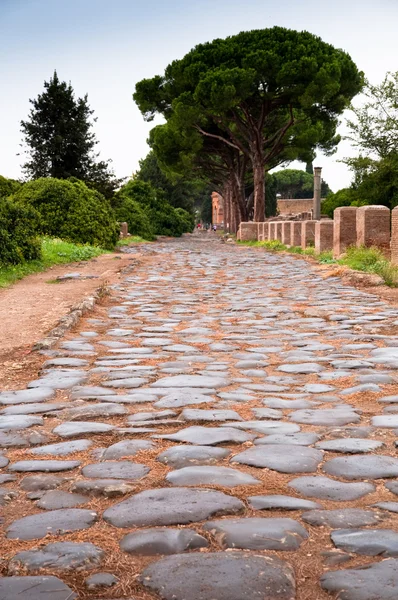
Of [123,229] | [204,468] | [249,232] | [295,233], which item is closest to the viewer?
[204,468]

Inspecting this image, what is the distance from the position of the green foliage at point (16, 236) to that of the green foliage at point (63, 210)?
547 centimetres

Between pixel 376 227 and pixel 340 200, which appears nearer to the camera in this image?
pixel 376 227

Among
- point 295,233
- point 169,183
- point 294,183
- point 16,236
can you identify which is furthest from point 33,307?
point 294,183

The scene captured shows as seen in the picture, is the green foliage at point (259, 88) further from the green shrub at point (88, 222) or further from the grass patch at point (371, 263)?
the grass patch at point (371, 263)

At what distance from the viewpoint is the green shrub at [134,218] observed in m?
35.6

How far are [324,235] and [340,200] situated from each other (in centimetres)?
2238

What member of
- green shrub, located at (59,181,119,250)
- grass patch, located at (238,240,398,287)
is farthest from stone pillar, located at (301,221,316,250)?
green shrub, located at (59,181,119,250)

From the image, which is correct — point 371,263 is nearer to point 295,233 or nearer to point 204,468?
point 295,233

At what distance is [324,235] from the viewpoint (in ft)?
56.5

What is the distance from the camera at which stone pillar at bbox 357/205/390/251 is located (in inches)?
537

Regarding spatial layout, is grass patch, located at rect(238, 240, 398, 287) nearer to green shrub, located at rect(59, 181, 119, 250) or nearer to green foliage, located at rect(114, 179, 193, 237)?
green shrub, located at rect(59, 181, 119, 250)

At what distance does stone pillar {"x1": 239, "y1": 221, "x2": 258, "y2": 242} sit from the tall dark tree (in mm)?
6433

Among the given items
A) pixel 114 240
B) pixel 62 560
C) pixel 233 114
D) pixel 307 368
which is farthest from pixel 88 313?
pixel 233 114

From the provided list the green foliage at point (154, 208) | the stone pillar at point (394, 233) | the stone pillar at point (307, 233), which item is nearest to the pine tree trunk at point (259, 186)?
the green foliage at point (154, 208)
